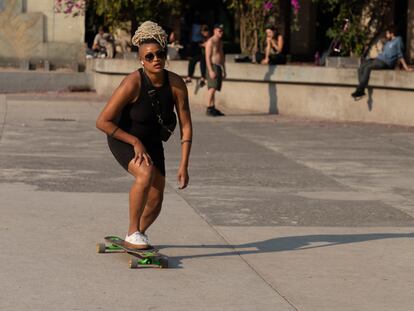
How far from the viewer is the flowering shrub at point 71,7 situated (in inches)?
1065

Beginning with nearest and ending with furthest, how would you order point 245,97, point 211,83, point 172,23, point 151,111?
1. point 151,111
2. point 211,83
3. point 245,97
4. point 172,23

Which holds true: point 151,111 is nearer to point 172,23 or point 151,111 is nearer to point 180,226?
point 180,226

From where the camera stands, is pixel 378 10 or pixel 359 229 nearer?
pixel 359 229

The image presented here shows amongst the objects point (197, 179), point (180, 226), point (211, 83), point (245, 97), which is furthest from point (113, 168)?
point (245, 97)

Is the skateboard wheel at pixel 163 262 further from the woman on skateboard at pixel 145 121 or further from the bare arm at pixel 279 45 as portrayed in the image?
the bare arm at pixel 279 45

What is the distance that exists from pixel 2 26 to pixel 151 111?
20055mm

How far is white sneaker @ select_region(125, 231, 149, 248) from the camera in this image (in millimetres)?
8156

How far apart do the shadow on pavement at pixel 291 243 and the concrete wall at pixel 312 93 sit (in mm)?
9923

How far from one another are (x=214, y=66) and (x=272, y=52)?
7.30 ft

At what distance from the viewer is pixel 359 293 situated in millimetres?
7520

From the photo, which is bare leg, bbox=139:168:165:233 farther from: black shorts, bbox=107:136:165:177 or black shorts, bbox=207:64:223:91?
black shorts, bbox=207:64:223:91

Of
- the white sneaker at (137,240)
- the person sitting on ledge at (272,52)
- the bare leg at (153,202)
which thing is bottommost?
the white sneaker at (137,240)

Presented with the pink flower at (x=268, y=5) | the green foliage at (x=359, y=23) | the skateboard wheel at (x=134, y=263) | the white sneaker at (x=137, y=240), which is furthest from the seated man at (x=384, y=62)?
the skateboard wheel at (x=134, y=263)

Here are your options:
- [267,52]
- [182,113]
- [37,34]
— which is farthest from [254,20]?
[182,113]
